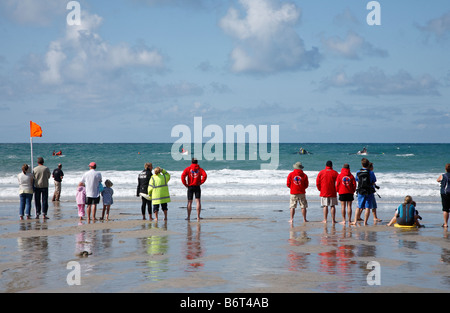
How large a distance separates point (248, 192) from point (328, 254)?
17636 millimetres

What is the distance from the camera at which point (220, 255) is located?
10133mm

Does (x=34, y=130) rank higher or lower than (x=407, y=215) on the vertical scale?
higher

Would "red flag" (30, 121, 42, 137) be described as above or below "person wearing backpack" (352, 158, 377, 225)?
above

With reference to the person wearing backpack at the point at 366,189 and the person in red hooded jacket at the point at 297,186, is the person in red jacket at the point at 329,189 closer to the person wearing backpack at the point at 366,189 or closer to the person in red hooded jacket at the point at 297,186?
the person in red hooded jacket at the point at 297,186

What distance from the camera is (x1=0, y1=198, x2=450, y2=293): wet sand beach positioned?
780 centimetres

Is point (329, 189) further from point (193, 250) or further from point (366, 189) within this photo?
point (193, 250)

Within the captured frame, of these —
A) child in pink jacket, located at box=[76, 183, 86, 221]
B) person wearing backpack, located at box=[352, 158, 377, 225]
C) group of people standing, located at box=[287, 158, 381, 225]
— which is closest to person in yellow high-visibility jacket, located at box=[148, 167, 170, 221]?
child in pink jacket, located at box=[76, 183, 86, 221]

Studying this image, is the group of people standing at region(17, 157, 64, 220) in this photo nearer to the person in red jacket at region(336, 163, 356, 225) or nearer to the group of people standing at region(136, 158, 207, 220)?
the group of people standing at region(136, 158, 207, 220)

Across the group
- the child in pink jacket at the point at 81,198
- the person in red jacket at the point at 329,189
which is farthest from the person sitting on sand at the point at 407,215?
the child in pink jacket at the point at 81,198

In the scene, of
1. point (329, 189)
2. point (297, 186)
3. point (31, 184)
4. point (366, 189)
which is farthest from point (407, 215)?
point (31, 184)

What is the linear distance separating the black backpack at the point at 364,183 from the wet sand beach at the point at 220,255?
107 centimetres

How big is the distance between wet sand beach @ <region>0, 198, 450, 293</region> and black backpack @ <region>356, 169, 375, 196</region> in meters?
1.07

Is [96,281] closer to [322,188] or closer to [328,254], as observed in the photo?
[328,254]

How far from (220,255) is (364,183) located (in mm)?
6571
